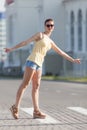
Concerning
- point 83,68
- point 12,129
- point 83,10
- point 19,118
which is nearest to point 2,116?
point 19,118

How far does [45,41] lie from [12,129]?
215cm

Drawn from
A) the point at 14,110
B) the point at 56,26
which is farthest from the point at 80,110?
the point at 56,26

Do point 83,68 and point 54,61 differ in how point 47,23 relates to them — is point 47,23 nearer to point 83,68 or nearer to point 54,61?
point 83,68

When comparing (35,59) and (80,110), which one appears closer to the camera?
(35,59)

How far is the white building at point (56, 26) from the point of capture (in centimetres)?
6481

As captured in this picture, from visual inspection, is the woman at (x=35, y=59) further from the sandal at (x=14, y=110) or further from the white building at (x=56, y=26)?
the white building at (x=56, y=26)

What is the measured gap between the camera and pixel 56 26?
71938 mm

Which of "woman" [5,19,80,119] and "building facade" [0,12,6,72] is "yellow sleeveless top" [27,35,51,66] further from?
"building facade" [0,12,6,72]

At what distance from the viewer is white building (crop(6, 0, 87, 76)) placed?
6481 centimetres

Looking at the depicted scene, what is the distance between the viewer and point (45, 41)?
12.5 meters

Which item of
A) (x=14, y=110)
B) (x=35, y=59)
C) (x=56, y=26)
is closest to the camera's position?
(x=35, y=59)

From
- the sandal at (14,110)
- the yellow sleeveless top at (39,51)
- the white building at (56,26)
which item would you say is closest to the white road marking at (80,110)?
the sandal at (14,110)

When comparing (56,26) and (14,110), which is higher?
(56,26)

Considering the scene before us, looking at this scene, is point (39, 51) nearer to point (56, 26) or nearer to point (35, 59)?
→ point (35, 59)
